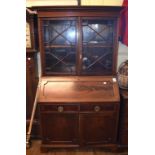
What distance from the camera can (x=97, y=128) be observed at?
7.07 feet

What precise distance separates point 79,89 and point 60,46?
0.56 m

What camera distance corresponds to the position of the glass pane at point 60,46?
2.12m

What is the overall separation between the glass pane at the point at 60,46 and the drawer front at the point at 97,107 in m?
0.45

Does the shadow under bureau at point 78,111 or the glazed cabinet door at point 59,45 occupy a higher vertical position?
the glazed cabinet door at point 59,45

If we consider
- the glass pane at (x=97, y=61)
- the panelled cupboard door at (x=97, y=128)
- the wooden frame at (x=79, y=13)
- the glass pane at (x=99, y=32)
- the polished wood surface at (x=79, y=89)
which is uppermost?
the wooden frame at (x=79, y=13)

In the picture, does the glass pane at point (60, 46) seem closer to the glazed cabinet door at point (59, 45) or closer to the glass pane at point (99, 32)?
the glazed cabinet door at point (59, 45)

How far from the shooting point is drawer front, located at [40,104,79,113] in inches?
81.4

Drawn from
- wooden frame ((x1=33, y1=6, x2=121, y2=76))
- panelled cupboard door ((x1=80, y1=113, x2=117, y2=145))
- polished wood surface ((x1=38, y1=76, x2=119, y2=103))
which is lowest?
panelled cupboard door ((x1=80, y1=113, x2=117, y2=145))

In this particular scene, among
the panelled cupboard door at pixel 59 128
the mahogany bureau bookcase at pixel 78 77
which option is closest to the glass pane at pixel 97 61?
the mahogany bureau bookcase at pixel 78 77

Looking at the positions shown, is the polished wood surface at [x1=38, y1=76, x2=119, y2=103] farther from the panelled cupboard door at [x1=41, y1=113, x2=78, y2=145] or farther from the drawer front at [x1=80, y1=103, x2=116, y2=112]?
the panelled cupboard door at [x1=41, y1=113, x2=78, y2=145]

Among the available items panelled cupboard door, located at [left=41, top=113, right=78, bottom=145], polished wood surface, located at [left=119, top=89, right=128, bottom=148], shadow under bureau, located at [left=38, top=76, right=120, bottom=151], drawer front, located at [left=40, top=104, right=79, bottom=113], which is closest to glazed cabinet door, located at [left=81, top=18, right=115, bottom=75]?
shadow under bureau, located at [left=38, top=76, right=120, bottom=151]

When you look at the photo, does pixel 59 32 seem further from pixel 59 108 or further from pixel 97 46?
pixel 59 108
